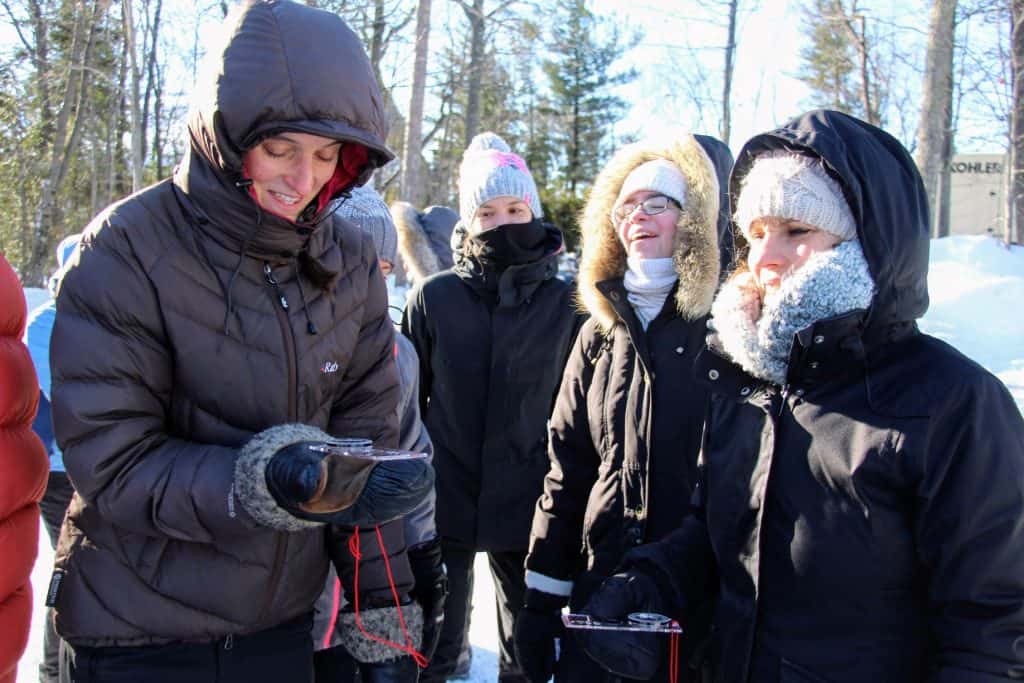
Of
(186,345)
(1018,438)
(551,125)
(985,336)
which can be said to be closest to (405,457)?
(186,345)

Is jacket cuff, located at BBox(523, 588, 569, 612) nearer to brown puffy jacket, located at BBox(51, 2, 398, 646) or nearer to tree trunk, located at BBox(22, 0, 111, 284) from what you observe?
brown puffy jacket, located at BBox(51, 2, 398, 646)

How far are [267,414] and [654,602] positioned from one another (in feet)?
3.28

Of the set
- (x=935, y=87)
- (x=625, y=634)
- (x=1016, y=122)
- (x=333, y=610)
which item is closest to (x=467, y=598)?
(x=333, y=610)

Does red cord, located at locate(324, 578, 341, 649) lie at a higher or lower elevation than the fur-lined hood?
lower

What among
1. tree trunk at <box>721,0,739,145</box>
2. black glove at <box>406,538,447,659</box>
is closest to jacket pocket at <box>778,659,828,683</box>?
black glove at <box>406,538,447,659</box>

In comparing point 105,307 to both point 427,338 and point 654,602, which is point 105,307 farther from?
point 427,338

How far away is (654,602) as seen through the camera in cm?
192

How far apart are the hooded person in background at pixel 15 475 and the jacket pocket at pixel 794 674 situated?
1.54 metres

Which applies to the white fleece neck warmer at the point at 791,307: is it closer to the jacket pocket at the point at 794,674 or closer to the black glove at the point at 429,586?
the jacket pocket at the point at 794,674

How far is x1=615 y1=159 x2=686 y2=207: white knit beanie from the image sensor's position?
Result: 260 cm

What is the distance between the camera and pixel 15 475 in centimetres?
155

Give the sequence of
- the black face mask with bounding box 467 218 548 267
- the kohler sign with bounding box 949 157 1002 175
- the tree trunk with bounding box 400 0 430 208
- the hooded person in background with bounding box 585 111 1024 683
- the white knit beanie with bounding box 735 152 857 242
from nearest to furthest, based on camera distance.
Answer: the hooded person in background with bounding box 585 111 1024 683 → the white knit beanie with bounding box 735 152 857 242 → the black face mask with bounding box 467 218 548 267 → the tree trunk with bounding box 400 0 430 208 → the kohler sign with bounding box 949 157 1002 175

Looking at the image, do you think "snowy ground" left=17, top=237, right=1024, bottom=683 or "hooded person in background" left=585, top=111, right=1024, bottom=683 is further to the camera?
"snowy ground" left=17, top=237, right=1024, bottom=683

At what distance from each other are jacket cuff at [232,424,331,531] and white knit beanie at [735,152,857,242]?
113cm
